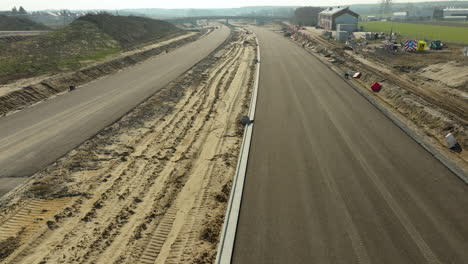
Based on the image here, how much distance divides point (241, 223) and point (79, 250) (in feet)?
14.0

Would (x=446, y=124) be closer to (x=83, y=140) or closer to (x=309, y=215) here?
(x=309, y=215)

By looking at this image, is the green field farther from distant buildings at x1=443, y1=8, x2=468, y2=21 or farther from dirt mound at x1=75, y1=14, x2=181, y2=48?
distant buildings at x1=443, y1=8, x2=468, y2=21

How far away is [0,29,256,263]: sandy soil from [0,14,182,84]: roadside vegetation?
1533 centimetres

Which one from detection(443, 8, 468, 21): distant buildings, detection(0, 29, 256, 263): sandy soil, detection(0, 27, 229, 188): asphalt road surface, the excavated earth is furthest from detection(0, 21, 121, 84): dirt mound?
detection(443, 8, 468, 21): distant buildings

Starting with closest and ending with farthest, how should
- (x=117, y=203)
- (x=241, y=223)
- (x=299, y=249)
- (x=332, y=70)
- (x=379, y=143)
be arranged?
(x=299, y=249) → (x=241, y=223) → (x=117, y=203) → (x=379, y=143) → (x=332, y=70)

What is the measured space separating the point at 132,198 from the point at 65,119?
32.8 feet

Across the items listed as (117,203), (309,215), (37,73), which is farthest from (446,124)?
(37,73)

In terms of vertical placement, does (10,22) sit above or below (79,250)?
above

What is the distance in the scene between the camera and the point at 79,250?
26.5 feet

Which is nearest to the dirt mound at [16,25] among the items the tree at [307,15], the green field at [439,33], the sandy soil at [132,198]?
the sandy soil at [132,198]

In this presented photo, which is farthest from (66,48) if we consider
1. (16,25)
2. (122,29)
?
(16,25)

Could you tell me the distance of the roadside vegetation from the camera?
27.7m

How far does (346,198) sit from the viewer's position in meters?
9.59

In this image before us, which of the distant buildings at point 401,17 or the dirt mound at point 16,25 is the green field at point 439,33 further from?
the dirt mound at point 16,25
